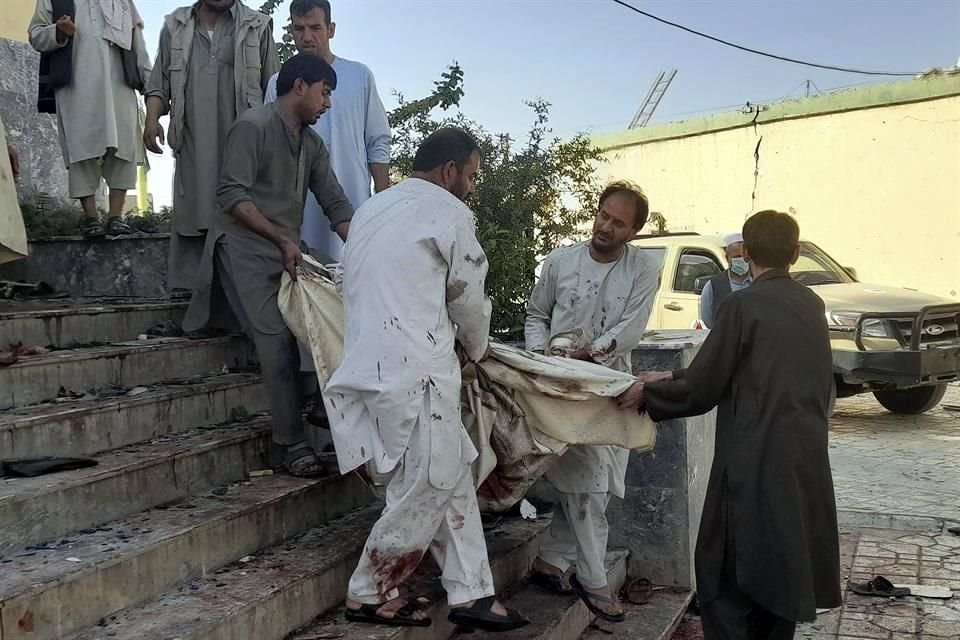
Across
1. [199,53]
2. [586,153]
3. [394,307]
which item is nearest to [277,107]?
[199,53]

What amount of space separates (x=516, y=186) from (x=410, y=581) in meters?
3.65

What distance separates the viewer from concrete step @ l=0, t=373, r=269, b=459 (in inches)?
141

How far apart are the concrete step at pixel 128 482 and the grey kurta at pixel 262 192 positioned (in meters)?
0.59

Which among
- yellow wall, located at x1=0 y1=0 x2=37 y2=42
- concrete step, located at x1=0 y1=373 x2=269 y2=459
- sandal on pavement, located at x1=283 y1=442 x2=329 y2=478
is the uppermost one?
yellow wall, located at x1=0 y1=0 x2=37 y2=42

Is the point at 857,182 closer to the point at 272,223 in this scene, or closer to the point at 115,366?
the point at 272,223

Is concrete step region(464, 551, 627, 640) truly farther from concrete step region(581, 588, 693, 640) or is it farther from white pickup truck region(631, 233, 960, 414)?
white pickup truck region(631, 233, 960, 414)

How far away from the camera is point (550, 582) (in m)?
4.31

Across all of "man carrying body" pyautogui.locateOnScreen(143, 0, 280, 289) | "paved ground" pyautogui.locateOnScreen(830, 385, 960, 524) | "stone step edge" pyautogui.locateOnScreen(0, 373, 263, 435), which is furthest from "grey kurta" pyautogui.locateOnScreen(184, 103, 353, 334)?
"paved ground" pyautogui.locateOnScreen(830, 385, 960, 524)

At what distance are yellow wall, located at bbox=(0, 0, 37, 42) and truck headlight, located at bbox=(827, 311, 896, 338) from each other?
8.08m

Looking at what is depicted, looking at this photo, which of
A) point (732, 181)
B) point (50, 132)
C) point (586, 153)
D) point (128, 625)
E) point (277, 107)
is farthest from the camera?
point (732, 181)

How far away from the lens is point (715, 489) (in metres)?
3.38

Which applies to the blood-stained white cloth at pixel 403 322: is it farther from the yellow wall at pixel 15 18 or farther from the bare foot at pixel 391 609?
the yellow wall at pixel 15 18

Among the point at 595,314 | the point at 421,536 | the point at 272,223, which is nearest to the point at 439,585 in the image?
the point at 421,536

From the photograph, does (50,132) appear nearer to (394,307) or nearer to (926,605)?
(394,307)
